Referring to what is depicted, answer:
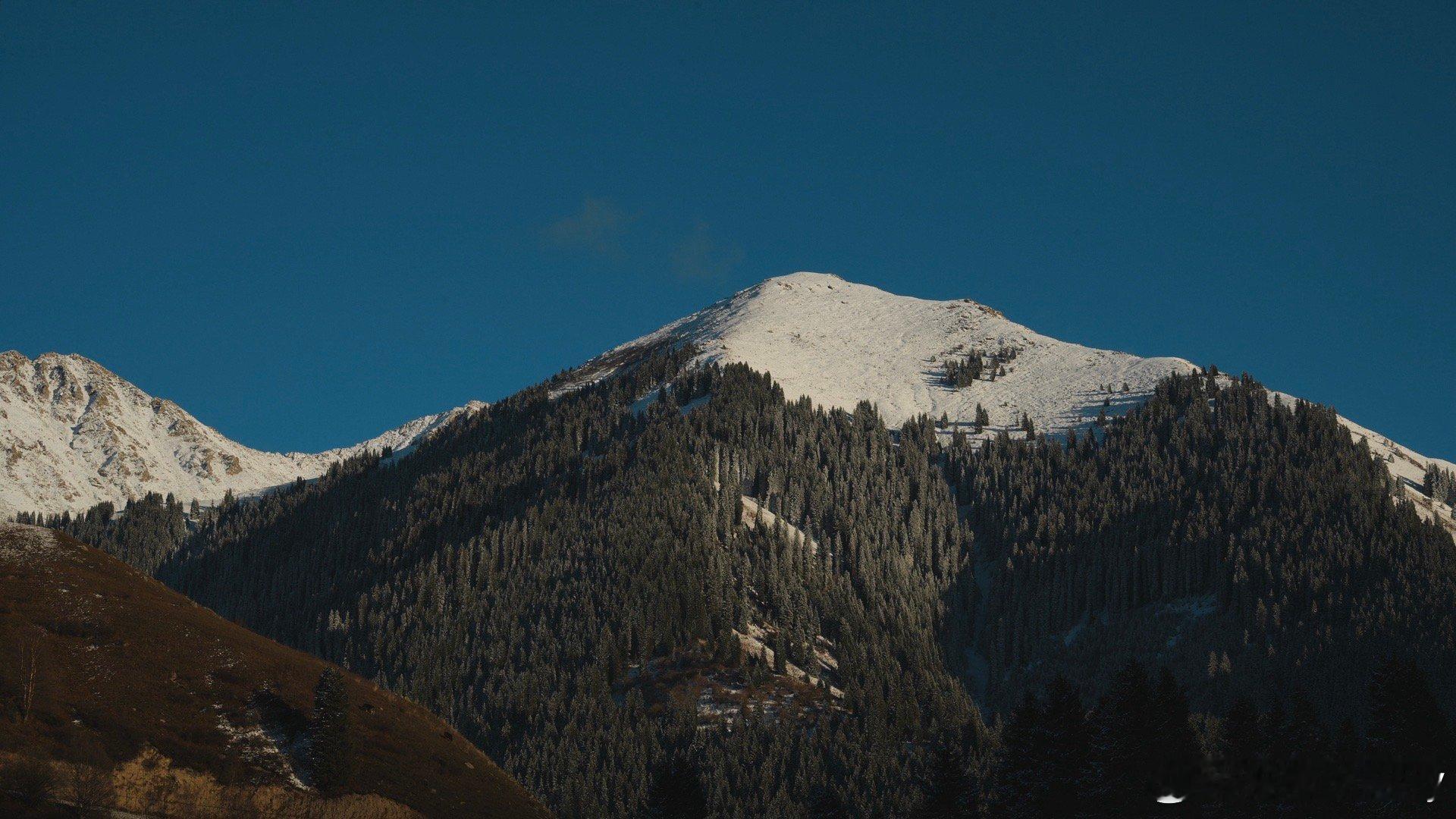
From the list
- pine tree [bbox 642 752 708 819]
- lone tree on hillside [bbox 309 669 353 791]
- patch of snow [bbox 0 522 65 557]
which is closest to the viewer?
lone tree on hillside [bbox 309 669 353 791]

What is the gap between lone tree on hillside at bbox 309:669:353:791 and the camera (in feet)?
271

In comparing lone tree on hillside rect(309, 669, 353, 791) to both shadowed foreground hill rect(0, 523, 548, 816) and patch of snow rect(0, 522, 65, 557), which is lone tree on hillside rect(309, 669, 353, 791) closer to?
shadowed foreground hill rect(0, 523, 548, 816)

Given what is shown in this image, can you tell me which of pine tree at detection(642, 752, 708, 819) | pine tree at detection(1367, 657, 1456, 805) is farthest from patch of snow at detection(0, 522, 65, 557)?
pine tree at detection(1367, 657, 1456, 805)

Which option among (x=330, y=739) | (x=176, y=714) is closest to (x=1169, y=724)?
(x=330, y=739)

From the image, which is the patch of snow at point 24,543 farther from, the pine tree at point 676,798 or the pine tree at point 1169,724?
the pine tree at point 1169,724

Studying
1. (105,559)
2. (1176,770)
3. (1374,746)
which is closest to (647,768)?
(105,559)

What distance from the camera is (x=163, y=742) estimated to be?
80125 mm

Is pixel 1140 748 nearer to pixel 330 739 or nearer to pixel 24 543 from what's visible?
pixel 330 739

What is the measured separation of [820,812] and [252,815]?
3990 cm

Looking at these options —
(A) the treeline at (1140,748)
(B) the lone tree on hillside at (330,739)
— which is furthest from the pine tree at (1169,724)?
(B) the lone tree on hillside at (330,739)

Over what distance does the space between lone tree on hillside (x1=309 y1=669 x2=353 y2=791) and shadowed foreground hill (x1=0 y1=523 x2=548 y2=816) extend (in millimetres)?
744

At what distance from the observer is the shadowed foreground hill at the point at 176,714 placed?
3004 inches

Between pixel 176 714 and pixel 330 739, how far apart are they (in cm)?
1049

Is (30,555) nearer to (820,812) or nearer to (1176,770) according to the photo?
(820,812)
